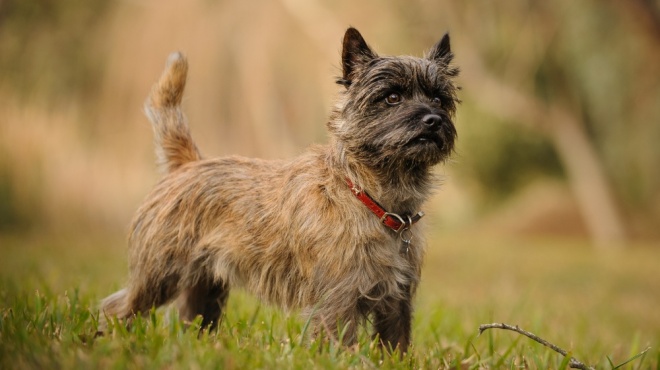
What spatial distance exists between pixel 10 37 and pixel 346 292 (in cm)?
1033

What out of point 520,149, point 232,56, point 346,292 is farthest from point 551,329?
point 520,149

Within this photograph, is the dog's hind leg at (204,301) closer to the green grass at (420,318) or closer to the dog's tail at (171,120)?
the green grass at (420,318)

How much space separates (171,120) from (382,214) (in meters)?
1.71

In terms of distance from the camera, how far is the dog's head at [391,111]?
3.70 m

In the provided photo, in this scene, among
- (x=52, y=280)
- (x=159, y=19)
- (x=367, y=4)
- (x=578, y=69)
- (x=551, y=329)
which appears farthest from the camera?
(x=578, y=69)

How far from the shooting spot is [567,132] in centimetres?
1698

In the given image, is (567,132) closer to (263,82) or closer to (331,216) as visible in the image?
(263,82)

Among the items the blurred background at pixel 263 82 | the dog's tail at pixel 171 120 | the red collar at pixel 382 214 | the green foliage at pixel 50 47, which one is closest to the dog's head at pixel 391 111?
the red collar at pixel 382 214

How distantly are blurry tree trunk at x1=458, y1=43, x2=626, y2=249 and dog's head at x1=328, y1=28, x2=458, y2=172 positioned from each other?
12.9 m

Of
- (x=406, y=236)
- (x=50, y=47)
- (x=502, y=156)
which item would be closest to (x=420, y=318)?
(x=406, y=236)

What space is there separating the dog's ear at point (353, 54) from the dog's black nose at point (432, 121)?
51 cm

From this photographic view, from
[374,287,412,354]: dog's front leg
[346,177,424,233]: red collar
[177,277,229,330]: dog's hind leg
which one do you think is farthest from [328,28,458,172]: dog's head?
[177,277,229,330]: dog's hind leg

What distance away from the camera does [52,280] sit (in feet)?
20.9

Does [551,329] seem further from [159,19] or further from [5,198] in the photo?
[5,198]
